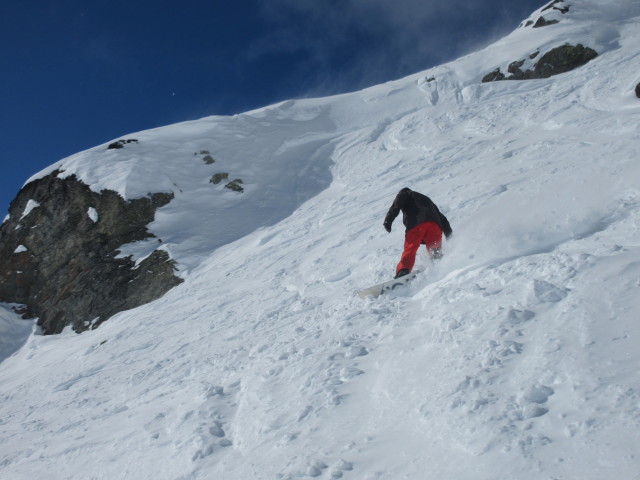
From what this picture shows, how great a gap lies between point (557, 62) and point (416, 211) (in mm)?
18943

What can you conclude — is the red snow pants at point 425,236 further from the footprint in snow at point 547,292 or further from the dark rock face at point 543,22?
the dark rock face at point 543,22

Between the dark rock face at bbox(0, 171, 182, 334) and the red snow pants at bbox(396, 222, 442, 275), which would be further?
the dark rock face at bbox(0, 171, 182, 334)

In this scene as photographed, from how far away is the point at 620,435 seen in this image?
2.27 metres

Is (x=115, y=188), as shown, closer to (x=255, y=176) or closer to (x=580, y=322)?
(x=255, y=176)

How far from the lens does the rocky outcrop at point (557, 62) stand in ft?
67.5

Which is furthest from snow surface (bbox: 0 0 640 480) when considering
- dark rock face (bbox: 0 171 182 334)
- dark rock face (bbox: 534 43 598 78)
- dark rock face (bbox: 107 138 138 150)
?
dark rock face (bbox: 107 138 138 150)

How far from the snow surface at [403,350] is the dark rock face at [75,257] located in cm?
220

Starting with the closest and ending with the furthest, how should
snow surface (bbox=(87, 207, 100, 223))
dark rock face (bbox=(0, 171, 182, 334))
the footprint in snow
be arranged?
1. the footprint in snow
2. dark rock face (bbox=(0, 171, 182, 334))
3. snow surface (bbox=(87, 207, 100, 223))

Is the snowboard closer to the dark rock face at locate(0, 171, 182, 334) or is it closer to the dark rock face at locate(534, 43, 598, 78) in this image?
the dark rock face at locate(0, 171, 182, 334)

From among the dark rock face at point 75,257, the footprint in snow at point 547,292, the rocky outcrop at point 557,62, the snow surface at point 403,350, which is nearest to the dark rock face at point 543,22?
the rocky outcrop at point 557,62

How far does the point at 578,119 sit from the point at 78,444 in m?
12.4

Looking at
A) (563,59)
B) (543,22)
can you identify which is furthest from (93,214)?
(543,22)

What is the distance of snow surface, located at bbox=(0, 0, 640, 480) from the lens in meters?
2.72

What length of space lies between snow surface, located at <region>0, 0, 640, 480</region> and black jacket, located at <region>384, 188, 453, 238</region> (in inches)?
19.9
